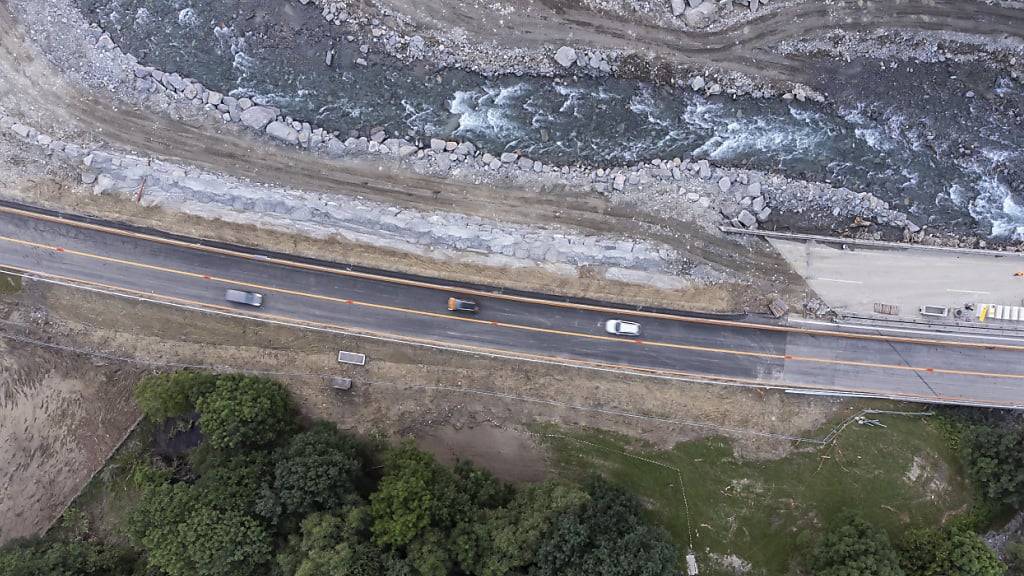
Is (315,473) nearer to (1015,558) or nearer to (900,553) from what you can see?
(900,553)

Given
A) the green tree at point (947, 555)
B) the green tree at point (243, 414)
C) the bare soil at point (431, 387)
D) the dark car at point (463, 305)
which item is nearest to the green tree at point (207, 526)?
the green tree at point (243, 414)

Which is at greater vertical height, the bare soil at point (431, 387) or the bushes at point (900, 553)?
the bare soil at point (431, 387)

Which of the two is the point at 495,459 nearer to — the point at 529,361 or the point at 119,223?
the point at 529,361

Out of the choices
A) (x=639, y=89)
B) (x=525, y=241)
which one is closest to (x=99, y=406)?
(x=525, y=241)

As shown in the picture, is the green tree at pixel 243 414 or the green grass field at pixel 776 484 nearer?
the green tree at pixel 243 414

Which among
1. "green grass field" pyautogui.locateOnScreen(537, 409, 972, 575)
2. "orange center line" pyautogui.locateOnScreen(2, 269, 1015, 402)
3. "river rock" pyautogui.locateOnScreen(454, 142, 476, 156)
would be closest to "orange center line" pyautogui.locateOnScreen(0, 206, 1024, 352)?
"orange center line" pyautogui.locateOnScreen(2, 269, 1015, 402)

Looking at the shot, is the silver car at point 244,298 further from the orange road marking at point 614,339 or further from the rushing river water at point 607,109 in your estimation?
the rushing river water at point 607,109
